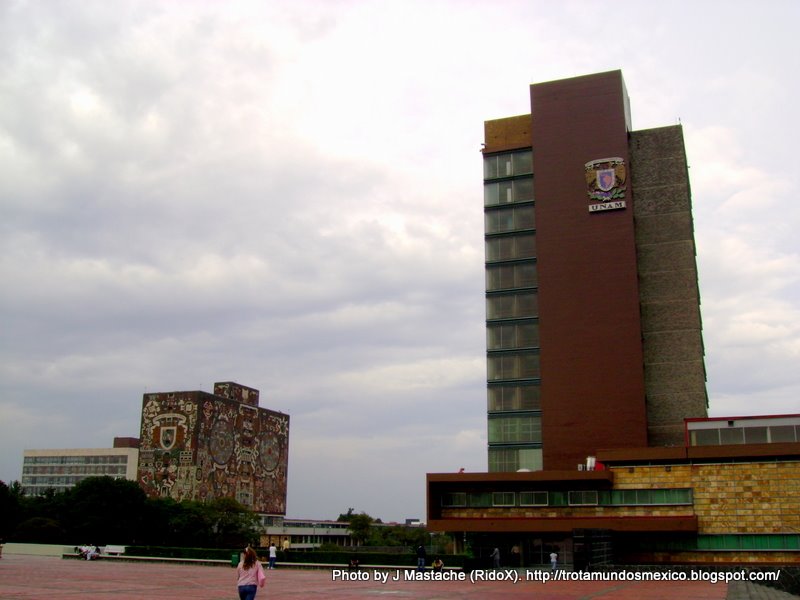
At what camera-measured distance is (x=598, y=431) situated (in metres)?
73.6

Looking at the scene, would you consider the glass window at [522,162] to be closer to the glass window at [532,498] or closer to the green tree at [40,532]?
the glass window at [532,498]

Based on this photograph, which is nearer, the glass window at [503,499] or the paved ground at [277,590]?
the paved ground at [277,590]

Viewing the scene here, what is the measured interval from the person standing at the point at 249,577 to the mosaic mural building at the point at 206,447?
122m

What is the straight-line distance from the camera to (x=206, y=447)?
139000 millimetres

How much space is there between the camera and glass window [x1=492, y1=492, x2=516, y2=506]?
6562cm

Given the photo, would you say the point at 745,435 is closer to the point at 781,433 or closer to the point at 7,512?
the point at 781,433

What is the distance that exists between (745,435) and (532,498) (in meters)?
17.6

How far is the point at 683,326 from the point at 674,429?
1022 centimetres

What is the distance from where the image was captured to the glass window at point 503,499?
65625 mm

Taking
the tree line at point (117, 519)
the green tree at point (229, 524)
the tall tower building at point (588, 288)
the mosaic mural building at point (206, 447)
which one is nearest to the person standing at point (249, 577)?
the tall tower building at point (588, 288)

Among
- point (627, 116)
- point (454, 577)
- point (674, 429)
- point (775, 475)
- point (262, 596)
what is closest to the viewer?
point (262, 596)

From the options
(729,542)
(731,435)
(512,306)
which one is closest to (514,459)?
(512,306)

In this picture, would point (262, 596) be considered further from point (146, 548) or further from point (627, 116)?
point (627, 116)

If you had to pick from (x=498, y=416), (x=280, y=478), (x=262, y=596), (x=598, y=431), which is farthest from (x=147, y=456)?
(x=262, y=596)
